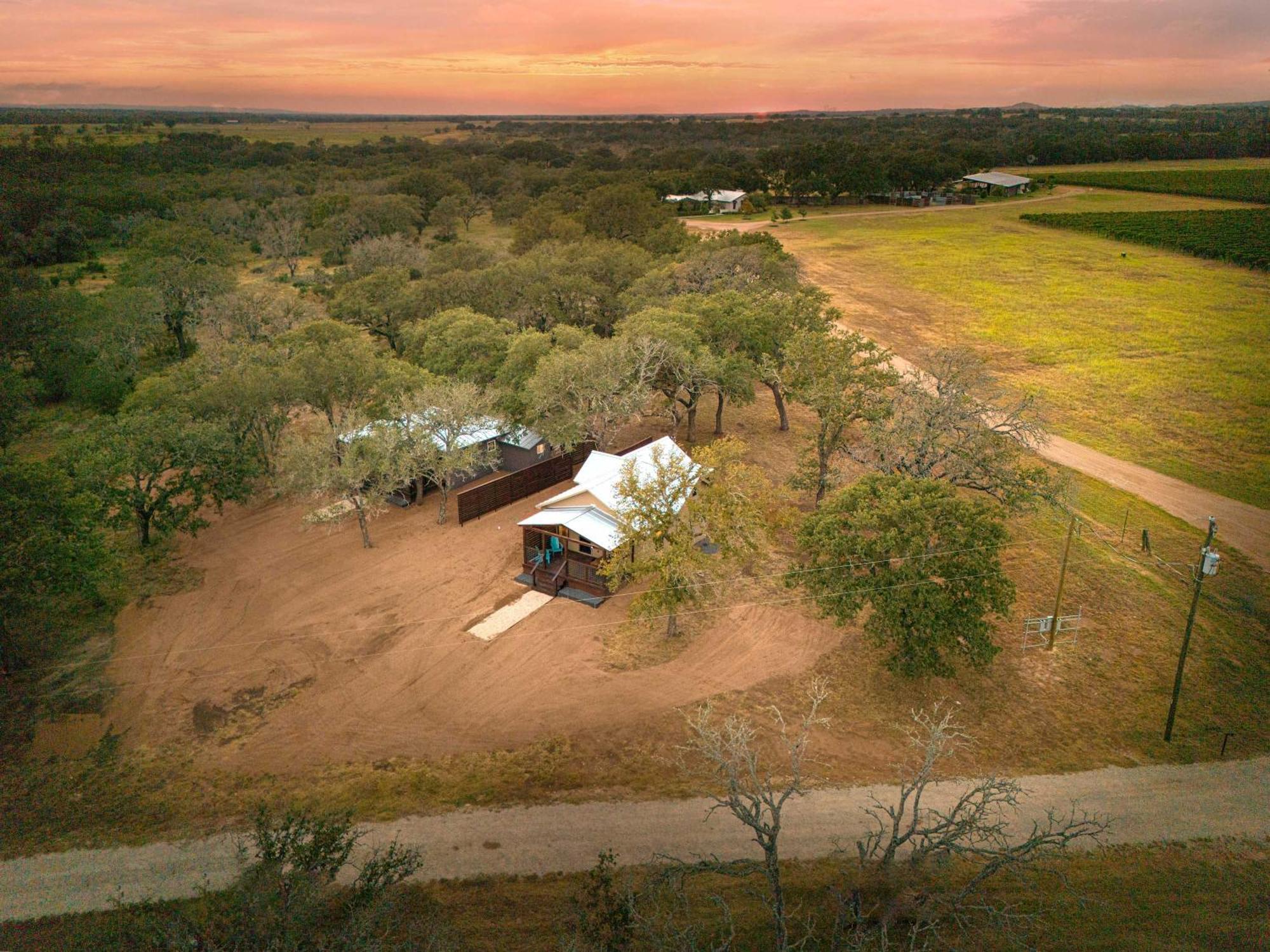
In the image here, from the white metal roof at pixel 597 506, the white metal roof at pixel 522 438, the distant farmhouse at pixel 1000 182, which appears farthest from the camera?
the distant farmhouse at pixel 1000 182

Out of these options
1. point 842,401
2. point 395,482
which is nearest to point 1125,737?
point 842,401

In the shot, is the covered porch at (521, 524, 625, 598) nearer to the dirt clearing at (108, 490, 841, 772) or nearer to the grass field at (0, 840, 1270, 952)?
the dirt clearing at (108, 490, 841, 772)

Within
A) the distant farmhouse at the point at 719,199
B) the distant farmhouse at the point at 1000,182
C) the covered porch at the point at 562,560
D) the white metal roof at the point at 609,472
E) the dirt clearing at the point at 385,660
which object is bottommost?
the dirt clearing at the point at 385,660

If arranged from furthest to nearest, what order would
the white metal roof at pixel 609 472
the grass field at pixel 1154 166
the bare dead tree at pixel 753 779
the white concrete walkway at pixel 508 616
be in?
the grass field at pixel 1154 166 < the white metal roof at pixel 609 472 < the white concrete walkway at pixel 508 616 < the bare dead tree at pixel 753 779

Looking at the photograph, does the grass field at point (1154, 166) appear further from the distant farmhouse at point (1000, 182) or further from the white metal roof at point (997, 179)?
the distant farmhouse at point (1000, 182)

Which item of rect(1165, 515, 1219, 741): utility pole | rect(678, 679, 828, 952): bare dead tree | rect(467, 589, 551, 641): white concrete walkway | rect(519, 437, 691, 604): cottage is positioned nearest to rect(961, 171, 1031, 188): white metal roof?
rect(519, 437, 691, 604): cottage

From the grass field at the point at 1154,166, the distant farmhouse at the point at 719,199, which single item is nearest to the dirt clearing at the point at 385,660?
the distant farmhouse at the point at 719,199

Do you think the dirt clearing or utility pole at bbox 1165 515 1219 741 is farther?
the dirt clearing

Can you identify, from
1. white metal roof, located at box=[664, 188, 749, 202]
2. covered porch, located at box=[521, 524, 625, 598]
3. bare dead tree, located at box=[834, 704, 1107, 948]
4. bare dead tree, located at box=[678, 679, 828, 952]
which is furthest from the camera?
white metal roof, located at box=[664, 188, 749, 202]
